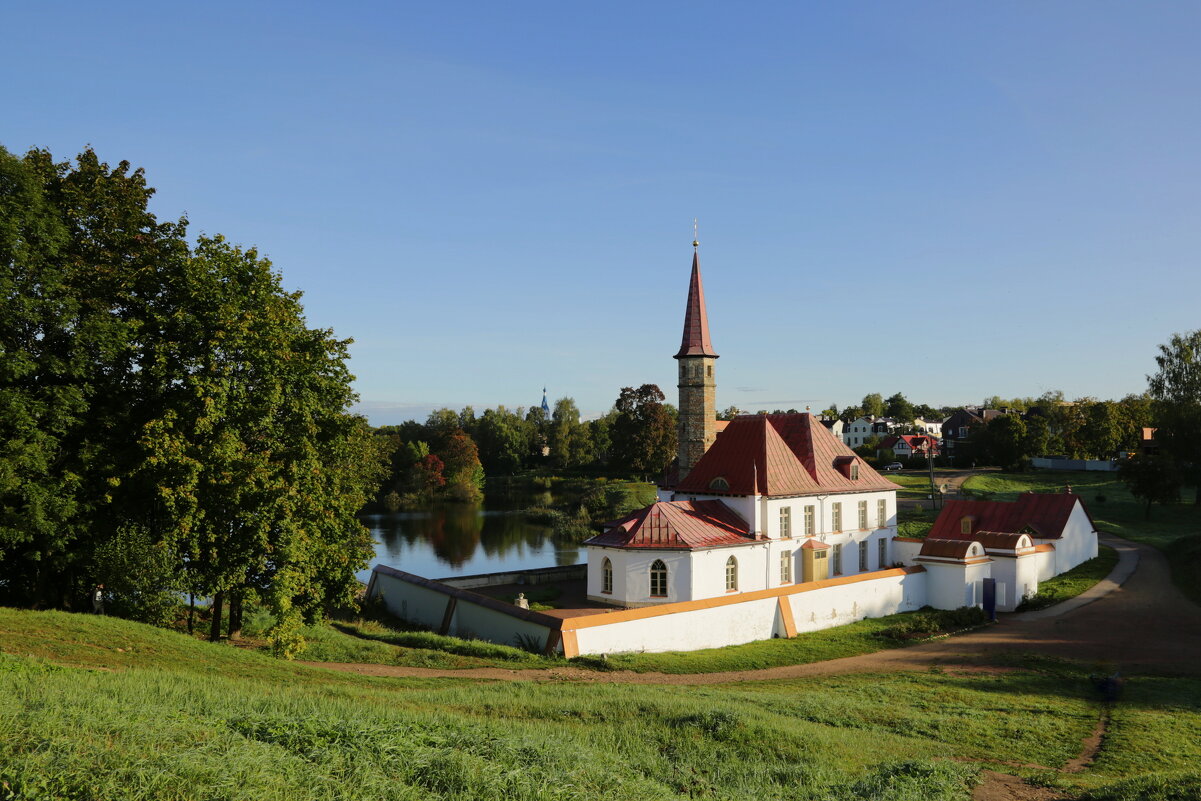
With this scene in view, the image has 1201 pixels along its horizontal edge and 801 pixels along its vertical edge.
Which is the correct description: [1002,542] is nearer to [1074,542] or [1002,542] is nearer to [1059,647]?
[1059,647]

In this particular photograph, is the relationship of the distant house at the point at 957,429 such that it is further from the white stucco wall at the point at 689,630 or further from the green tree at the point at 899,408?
the white stucco wall at the point at 689,630

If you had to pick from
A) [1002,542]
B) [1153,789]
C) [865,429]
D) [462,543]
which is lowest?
[462,543]

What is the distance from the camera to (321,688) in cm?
1338

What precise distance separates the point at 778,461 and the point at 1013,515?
35.5ft

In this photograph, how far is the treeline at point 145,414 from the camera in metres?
17.7

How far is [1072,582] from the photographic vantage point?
101 feet

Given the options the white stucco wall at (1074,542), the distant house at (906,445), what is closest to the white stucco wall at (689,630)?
the white stucco wall at (1074,542)

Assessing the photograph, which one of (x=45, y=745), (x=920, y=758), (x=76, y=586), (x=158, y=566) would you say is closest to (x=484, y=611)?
(x=158, y=566)

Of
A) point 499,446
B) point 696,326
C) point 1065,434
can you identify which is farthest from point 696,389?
point 499,446

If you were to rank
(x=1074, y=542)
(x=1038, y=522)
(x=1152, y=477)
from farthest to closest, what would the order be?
1. (x=1152, y=477)
2. (x=1074, y=542)
3. (x=1038, y=522)

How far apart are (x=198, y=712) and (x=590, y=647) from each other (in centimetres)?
1304

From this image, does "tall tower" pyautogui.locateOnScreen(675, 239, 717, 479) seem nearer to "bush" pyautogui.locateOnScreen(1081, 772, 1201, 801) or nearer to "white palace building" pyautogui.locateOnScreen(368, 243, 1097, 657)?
"white palace building" pyautogui.locateOnScreen(368, 243, 1097, 657)

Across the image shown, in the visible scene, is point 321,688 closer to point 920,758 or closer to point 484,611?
point 920,758

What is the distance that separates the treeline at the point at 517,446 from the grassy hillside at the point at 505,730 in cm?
3852
